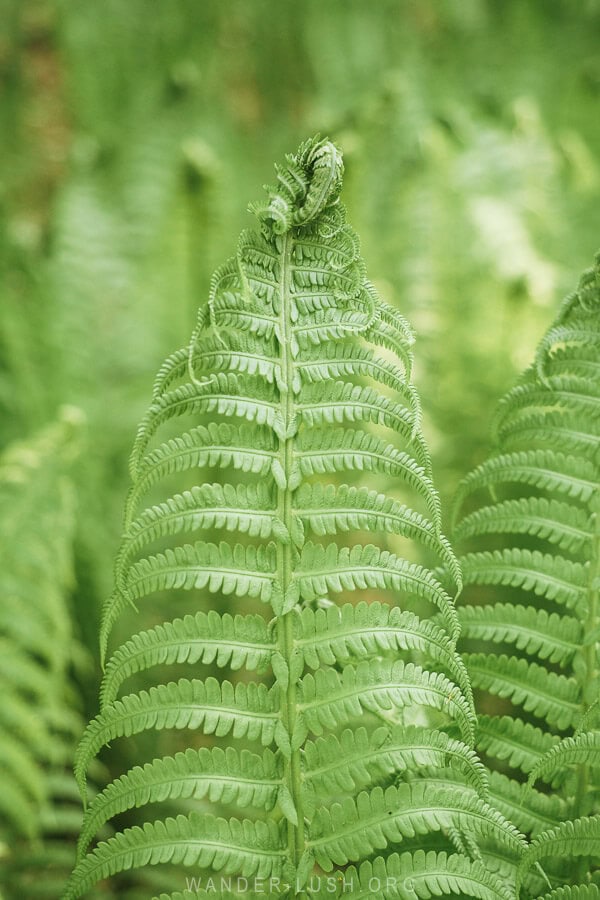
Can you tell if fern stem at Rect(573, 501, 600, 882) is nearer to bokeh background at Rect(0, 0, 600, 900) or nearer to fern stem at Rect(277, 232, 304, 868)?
fern stem at Rect(277, 232, 304, 868)

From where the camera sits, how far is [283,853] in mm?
822

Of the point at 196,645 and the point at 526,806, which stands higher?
the point at 196,645

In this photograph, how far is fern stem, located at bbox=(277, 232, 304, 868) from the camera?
823 mm

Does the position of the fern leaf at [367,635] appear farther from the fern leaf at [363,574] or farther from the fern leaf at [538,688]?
the fern leaf at [538,688]

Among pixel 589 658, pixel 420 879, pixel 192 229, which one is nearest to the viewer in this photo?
pixel 420 879

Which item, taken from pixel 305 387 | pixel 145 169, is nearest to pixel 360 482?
pixel 305 387

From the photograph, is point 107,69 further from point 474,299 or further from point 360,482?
point 360,482

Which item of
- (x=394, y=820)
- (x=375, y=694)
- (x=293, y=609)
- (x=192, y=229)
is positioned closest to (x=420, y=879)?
(x=394, y=820)

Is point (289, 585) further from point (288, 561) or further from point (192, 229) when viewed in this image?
point (192, 229)

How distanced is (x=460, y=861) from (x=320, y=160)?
2.43 ft

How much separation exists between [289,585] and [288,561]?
0.03m

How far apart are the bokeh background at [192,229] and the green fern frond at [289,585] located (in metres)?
0.64

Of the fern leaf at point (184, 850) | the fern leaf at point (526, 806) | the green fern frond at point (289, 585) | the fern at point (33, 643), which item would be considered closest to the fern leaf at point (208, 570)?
the green fern frond at point (289, 585)

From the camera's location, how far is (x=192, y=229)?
2197 mm
